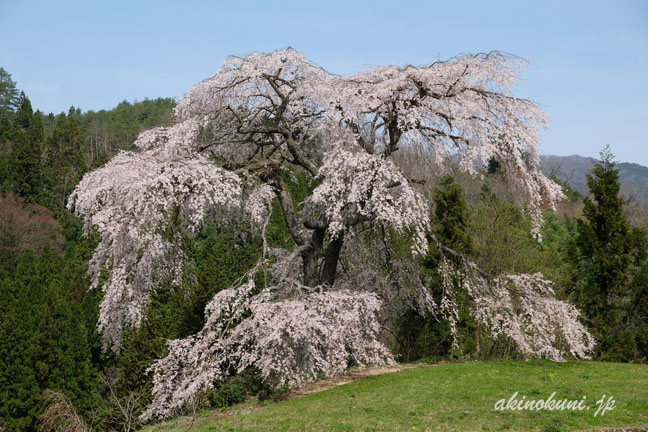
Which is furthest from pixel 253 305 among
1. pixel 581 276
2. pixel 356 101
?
pixel 581 276

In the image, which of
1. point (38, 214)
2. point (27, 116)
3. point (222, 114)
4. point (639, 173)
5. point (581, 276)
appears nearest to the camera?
point (222, 114)

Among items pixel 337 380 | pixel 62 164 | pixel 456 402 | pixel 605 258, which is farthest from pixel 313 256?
Answer: pixel 62 164

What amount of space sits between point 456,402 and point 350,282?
5.96 metres

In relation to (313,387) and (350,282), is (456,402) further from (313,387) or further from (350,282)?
(350,282)

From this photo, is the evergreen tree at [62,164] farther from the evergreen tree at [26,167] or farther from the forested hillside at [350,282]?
the forested hillside at [350,282]

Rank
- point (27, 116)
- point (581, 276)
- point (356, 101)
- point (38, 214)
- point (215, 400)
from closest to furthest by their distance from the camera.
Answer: point (356, 101), point (215, 400), point (581, 276), point (38, 214), point (27, 116)

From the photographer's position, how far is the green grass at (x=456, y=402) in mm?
8453

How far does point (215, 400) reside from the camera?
1311cm

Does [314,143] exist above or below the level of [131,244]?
above

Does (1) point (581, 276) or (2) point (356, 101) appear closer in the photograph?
(2) point (356, 101)

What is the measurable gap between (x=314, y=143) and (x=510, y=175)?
18.0 ft

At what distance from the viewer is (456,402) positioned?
31.4 feet

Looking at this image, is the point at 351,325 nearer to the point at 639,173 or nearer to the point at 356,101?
the point at 356,101

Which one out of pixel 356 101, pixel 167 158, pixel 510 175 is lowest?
pixel 510 175
